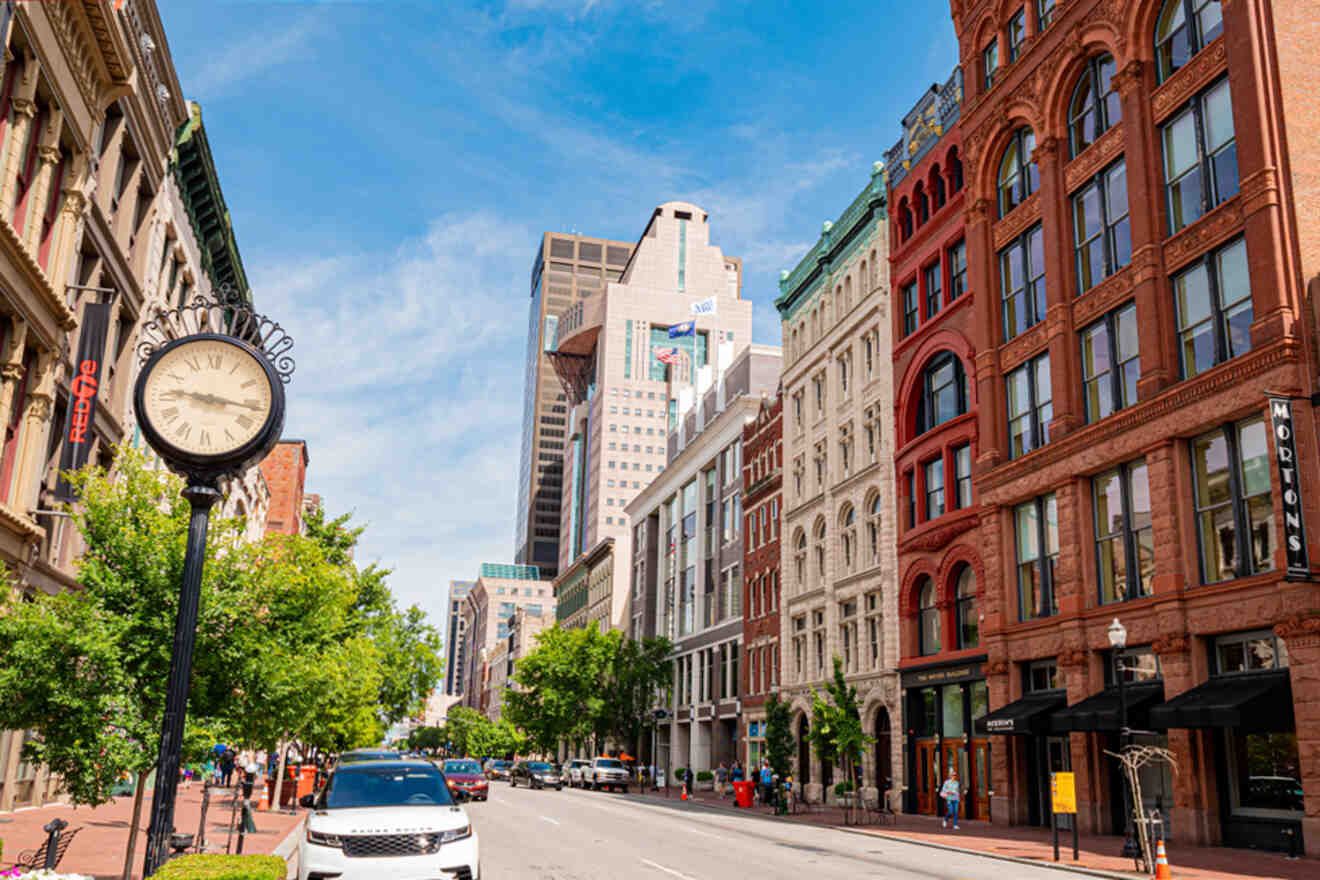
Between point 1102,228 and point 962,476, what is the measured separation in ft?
36.2

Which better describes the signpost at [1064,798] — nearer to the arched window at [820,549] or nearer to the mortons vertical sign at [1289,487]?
the mortons vertical sign at [1289,487]

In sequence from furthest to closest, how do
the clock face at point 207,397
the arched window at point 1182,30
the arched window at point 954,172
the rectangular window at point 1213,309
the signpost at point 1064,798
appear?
1. the arched window at point 954,172
2. the arched window at point 1182,30
3. the rectangular window at point 1213,309
4. the signpost at point 1064,798
5. the clock face at point 207,397

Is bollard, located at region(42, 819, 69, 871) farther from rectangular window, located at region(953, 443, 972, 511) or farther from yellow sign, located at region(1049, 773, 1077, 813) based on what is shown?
rectangular window, located at region(953, 443, 972, 511)

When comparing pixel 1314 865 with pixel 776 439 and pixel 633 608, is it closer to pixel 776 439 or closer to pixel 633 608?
pixel 776 439

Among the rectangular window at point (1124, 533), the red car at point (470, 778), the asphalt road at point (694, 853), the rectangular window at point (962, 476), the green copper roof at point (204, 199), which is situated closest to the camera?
the asphalt road at point (694, 853)

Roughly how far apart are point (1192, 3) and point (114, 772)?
101ft

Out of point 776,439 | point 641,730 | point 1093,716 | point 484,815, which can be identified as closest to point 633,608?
point 641,730

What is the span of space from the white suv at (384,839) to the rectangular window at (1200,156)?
959 inches

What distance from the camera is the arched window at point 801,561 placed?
5481 cm

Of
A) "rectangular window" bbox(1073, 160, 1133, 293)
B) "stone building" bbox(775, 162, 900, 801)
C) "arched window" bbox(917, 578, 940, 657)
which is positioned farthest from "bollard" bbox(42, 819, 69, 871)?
"stone building" bbox(775, 162, 900, 801)

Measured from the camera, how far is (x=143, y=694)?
15109mm

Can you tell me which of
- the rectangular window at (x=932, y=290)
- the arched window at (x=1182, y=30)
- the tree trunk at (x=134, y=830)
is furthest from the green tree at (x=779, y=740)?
the tree trunk at (x=134, y=830)

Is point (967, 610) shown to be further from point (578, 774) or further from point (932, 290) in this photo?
point (578, 774)

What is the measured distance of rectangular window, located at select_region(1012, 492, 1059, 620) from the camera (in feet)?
111
